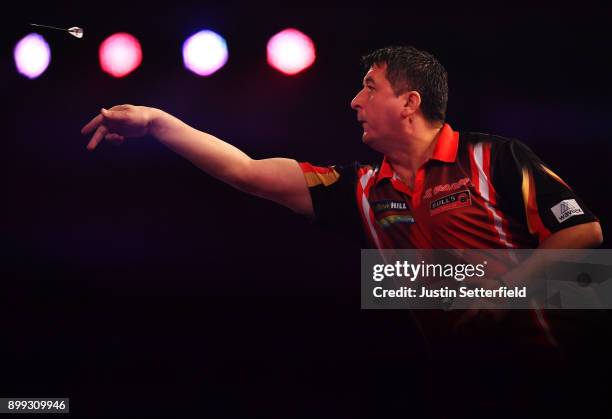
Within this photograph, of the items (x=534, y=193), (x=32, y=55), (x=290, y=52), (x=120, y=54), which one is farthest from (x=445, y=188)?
(x=32, y=55)

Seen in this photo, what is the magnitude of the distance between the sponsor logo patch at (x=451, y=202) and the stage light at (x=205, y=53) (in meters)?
1.43

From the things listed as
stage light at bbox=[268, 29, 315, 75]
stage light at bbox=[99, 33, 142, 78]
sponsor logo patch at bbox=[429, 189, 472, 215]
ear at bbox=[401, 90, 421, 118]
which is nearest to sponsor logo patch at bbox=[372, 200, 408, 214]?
sponsor logo patch at bbox=[429, 189, 472, 215]

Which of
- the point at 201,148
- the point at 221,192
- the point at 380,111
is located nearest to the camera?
the point at 201,148

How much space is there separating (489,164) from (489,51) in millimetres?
962

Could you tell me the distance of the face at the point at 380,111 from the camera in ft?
9.20

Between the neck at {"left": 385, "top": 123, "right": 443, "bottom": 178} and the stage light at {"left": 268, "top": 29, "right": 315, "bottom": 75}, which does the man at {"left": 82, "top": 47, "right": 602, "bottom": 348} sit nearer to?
the neck at {"left": 385, "top": 123, "right": 443, "bottom": 178}

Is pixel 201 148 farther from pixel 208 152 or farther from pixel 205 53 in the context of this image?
pixel 205 53

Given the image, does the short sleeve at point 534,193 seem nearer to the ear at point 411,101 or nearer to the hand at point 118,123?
the ear at point 411,101

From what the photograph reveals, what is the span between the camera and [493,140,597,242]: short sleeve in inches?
95.8

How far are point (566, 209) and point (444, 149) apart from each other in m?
0.52

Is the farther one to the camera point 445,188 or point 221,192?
point 221,192

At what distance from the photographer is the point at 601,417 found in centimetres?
237

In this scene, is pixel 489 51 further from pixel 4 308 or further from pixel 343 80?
pixel 4 308

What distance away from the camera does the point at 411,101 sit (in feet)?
9.27
